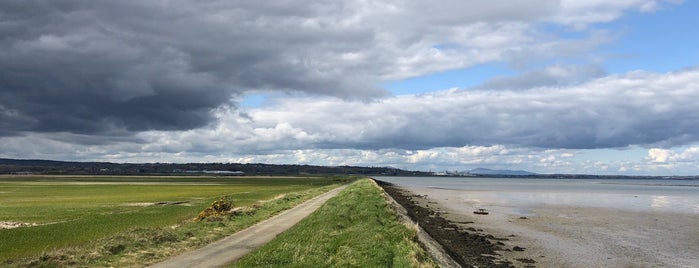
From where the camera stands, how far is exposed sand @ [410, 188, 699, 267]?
28953 millimetres

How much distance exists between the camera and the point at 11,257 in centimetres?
2302

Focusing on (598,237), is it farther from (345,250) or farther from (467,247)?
(345,250)

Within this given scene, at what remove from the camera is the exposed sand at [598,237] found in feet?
95.0

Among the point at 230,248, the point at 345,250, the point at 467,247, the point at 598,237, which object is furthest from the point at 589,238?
the point at 230,248

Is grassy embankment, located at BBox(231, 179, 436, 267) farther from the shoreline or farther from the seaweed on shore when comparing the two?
the shoreline

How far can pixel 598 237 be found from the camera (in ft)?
126

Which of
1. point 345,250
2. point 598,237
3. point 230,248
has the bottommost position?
point 598,237

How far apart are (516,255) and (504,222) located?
68.5ft

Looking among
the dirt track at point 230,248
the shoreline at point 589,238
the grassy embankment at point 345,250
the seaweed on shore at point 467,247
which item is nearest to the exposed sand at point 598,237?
the shoreline at point 589,238

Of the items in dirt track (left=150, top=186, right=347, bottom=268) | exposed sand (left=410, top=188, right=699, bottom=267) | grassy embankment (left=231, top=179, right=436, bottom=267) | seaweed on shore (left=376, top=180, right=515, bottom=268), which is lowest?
exposed sand (left=410, top=188, right=699, bottom=267)

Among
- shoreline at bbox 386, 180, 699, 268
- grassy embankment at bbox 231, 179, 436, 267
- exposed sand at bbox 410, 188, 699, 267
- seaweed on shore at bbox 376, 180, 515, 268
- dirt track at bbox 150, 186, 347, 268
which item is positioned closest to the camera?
grassy embankment at bbox 231, 179, 436, 267

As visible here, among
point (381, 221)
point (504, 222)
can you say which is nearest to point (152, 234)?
point (381, 221)

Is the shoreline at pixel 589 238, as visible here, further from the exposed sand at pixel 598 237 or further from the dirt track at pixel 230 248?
the dirt track at pixel 230 248

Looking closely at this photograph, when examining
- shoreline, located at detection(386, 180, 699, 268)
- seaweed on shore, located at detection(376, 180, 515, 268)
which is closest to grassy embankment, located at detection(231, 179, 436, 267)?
seaweed on shore, located at detection(376, 180, 515, 268)
